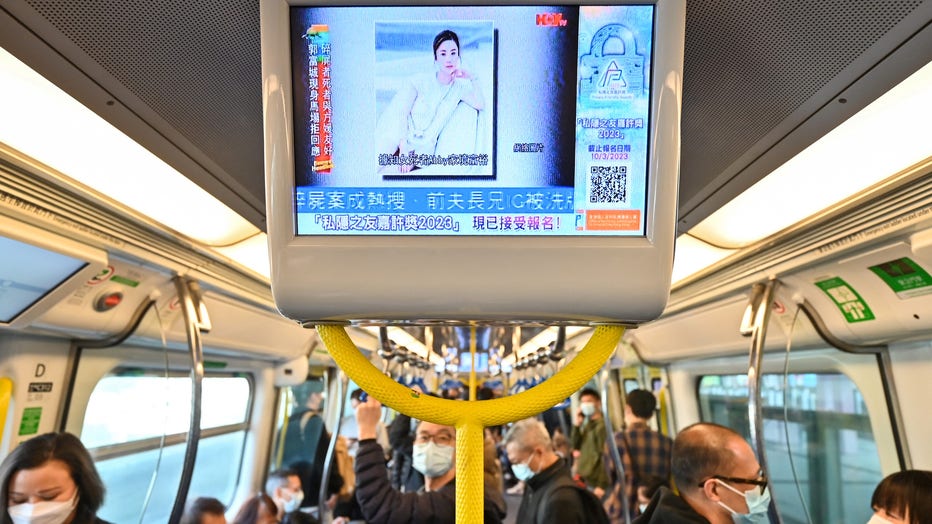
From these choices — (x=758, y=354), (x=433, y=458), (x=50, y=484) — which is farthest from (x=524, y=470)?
(x=50, y=484)

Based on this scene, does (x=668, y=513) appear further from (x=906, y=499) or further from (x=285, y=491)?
(x=285, y=491)

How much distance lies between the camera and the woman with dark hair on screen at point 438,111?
1279 millimetres

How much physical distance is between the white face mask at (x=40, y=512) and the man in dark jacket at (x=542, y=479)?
8.46 feet

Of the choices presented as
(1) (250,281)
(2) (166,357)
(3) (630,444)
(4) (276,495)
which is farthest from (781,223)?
(4) (276,495)

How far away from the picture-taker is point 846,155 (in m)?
2.69

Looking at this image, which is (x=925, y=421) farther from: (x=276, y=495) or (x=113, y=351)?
(x=276, y=495)

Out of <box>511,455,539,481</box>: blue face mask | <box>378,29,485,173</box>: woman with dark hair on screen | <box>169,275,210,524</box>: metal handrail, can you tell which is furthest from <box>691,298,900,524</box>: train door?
<box>378,29,485,173</box>: woman with dark hair on screen

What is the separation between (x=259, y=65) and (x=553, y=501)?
3.33 meters

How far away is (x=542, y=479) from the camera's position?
4.64 m

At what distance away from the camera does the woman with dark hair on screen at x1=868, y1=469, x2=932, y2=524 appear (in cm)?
360

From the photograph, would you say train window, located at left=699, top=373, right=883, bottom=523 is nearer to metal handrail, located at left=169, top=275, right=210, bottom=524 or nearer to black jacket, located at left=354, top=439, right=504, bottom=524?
black jacket, located at left=354, top=439, right=504, bottom=524

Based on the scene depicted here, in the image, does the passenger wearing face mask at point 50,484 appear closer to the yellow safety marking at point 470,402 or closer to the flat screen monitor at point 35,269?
the flat screen monitor at point 35,269

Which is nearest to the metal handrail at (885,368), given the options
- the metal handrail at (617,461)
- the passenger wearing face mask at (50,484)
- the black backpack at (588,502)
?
the black backpack at (588,502)

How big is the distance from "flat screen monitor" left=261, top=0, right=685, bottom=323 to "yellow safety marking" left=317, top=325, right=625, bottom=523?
108mm
